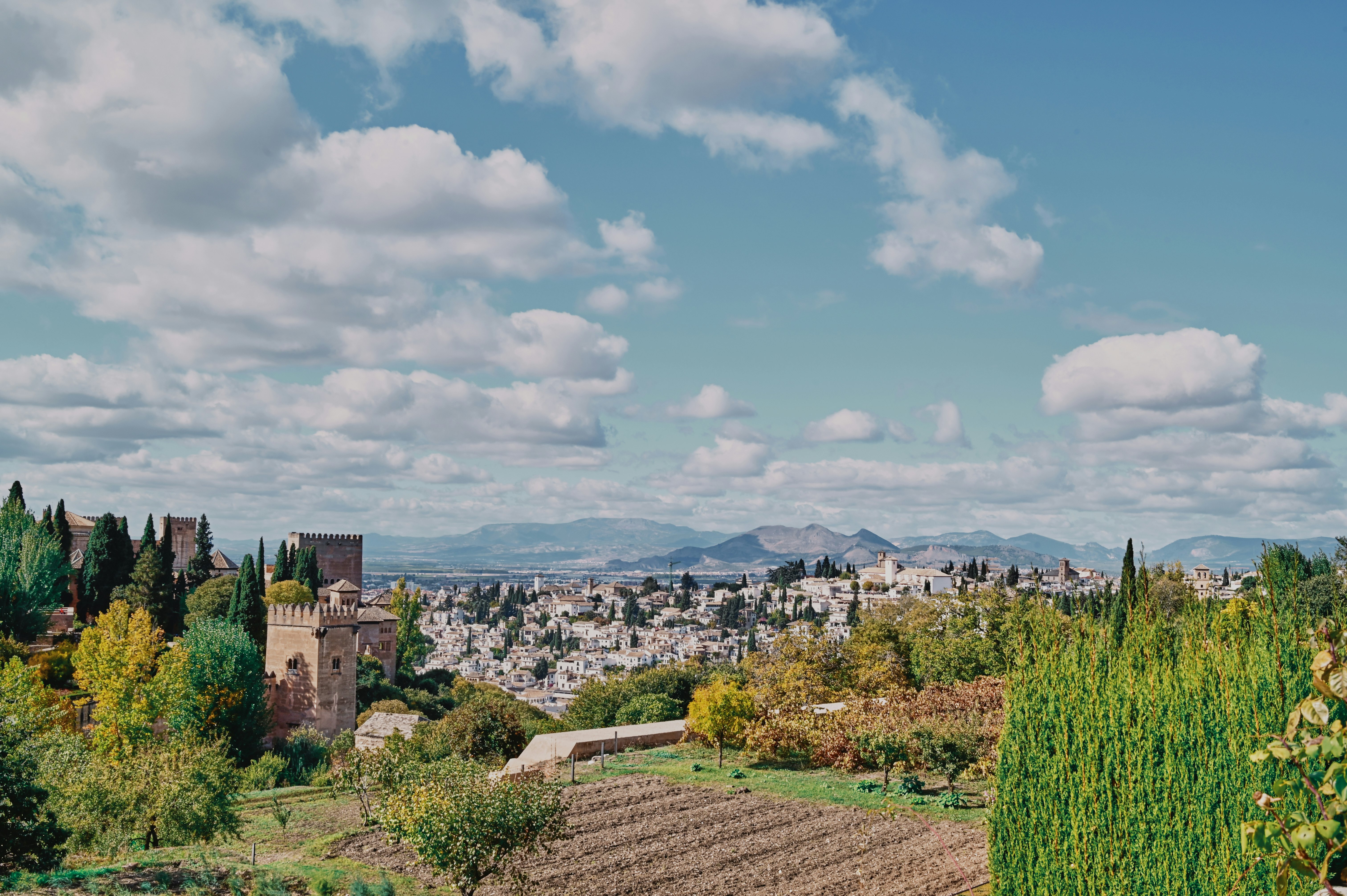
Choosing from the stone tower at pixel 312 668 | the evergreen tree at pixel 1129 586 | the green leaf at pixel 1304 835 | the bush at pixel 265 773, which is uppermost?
the evergreen tree at pixel 1129 586

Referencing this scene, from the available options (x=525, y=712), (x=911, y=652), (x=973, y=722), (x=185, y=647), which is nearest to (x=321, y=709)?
(x=185, y=647)

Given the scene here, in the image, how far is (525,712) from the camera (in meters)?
27.2

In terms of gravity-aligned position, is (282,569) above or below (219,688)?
above

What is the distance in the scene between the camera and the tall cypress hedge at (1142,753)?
5211mm

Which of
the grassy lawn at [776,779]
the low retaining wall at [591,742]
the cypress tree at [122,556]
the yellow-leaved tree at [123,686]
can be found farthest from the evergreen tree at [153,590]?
the grassy lawn at [776,779]

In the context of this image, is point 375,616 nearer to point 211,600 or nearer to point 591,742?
point 211,600

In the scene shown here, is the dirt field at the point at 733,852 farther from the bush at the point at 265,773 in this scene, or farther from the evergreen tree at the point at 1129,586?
the bush at the point at 265,773

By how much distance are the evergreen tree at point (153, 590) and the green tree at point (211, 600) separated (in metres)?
1.09

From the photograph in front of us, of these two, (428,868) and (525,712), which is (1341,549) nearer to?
(525,712)

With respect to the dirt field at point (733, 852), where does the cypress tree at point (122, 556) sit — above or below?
above

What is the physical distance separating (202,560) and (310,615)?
94.6ft

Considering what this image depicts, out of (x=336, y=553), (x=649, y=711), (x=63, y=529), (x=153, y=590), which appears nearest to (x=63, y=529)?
(x=63, y=529)

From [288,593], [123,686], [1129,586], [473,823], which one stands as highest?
[1129,586]

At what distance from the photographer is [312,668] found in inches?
1455
